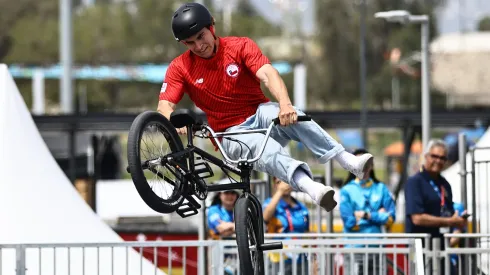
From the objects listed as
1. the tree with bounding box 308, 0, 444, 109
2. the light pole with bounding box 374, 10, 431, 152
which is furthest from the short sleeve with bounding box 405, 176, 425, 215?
the tree with bounding box 308, 0, 444, 109

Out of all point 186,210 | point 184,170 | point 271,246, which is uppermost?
point 184,170

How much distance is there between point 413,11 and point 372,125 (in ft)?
179

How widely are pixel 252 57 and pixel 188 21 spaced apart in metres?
0.52

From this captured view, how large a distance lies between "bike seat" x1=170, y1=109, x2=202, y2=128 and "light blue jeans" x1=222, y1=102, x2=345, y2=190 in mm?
358

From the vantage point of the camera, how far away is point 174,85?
23.5ft

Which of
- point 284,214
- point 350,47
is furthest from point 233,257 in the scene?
point 350,47

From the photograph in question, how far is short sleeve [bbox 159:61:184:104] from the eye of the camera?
7148 millimetres

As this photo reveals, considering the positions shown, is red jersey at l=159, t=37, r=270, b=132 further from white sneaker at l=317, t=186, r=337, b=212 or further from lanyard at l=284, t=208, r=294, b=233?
lanyard at l=284, t=208, r=294, b=233

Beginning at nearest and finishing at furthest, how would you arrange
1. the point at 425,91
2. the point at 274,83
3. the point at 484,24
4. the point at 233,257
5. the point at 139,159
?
1. the point at 139,159
2. the point at 274,83
3. the point at 233,257
4. the point at 425,91
5. the point at 484,24

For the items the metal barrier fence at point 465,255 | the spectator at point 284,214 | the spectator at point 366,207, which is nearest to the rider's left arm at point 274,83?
the metal barrier fence at point 465,255

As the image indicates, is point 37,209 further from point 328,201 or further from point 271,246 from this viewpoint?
point 328,201

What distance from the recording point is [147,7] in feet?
255

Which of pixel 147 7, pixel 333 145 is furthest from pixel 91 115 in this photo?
pixel 147 7

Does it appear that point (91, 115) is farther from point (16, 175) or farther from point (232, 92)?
point (232, 92)
